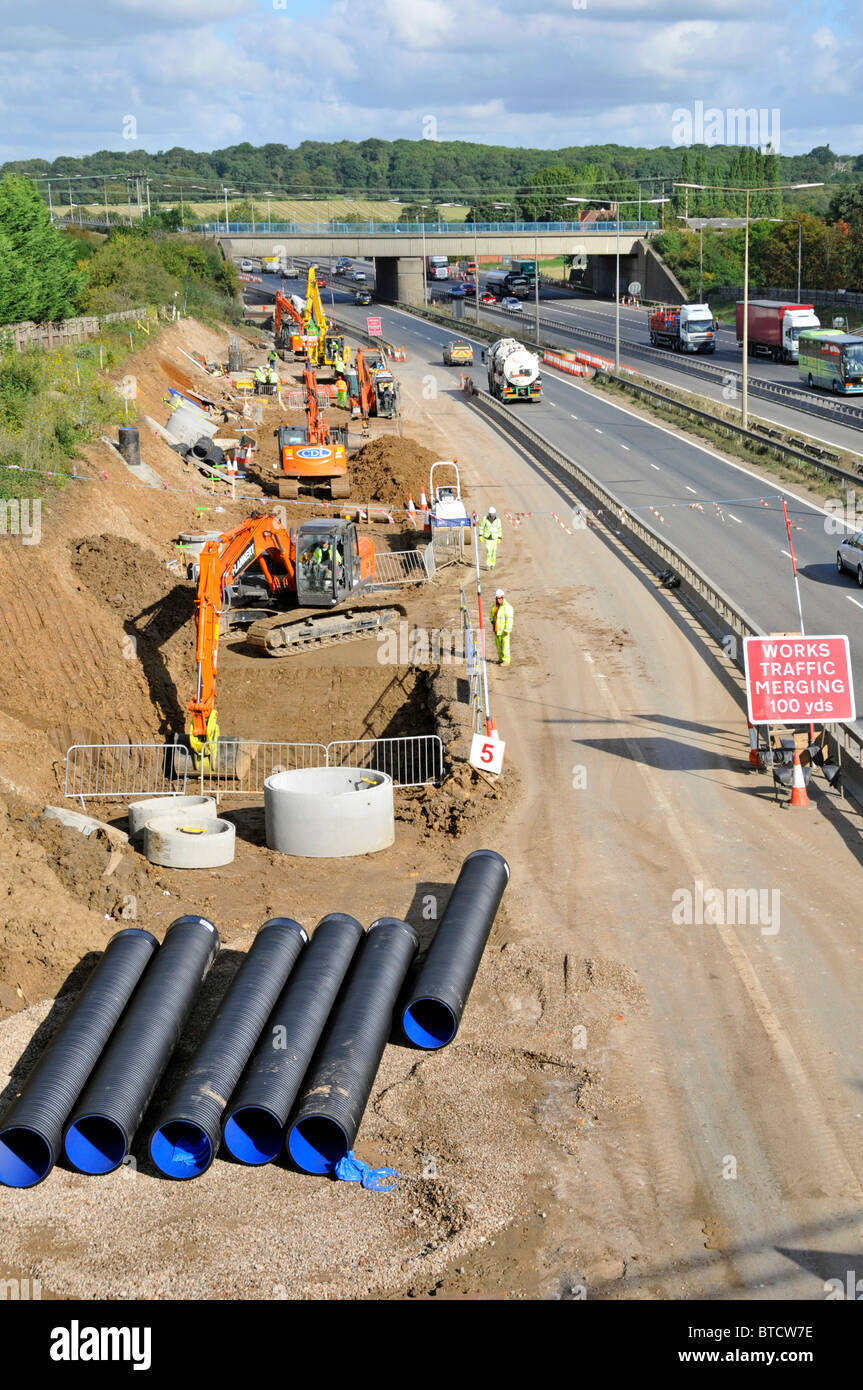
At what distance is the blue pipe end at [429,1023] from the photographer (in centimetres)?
1392

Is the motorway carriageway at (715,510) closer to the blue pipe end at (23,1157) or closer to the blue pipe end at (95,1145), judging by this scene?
the blue pipe end at (95,1145)

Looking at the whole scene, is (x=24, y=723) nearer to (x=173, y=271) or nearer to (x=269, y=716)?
(x=269, y=716)

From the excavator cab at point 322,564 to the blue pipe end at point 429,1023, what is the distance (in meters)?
15.9

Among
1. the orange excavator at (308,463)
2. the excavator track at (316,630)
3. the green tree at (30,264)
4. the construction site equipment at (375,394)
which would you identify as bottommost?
the excavator track at (316,630)

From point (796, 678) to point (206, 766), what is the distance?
998 centimetres

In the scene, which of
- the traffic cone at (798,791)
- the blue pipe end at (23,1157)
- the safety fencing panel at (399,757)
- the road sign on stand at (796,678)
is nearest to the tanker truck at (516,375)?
the safety fencing panel at (399,757)

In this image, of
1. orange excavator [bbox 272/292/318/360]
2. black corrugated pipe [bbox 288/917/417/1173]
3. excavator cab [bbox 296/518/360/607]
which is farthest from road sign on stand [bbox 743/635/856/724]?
orange excavator [bbox 272/292/318/360]

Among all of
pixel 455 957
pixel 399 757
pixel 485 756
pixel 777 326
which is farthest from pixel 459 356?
pixel 455 957

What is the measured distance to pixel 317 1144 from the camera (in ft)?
40.0

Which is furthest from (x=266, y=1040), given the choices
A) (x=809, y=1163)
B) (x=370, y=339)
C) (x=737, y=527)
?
(x=370, y=339)

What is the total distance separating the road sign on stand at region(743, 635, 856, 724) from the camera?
65.4ft

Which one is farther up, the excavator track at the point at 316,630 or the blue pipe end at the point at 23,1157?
the excavator track at the point at 316,630

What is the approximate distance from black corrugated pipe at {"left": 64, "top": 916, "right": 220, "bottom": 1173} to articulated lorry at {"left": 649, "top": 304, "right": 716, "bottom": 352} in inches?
2751
